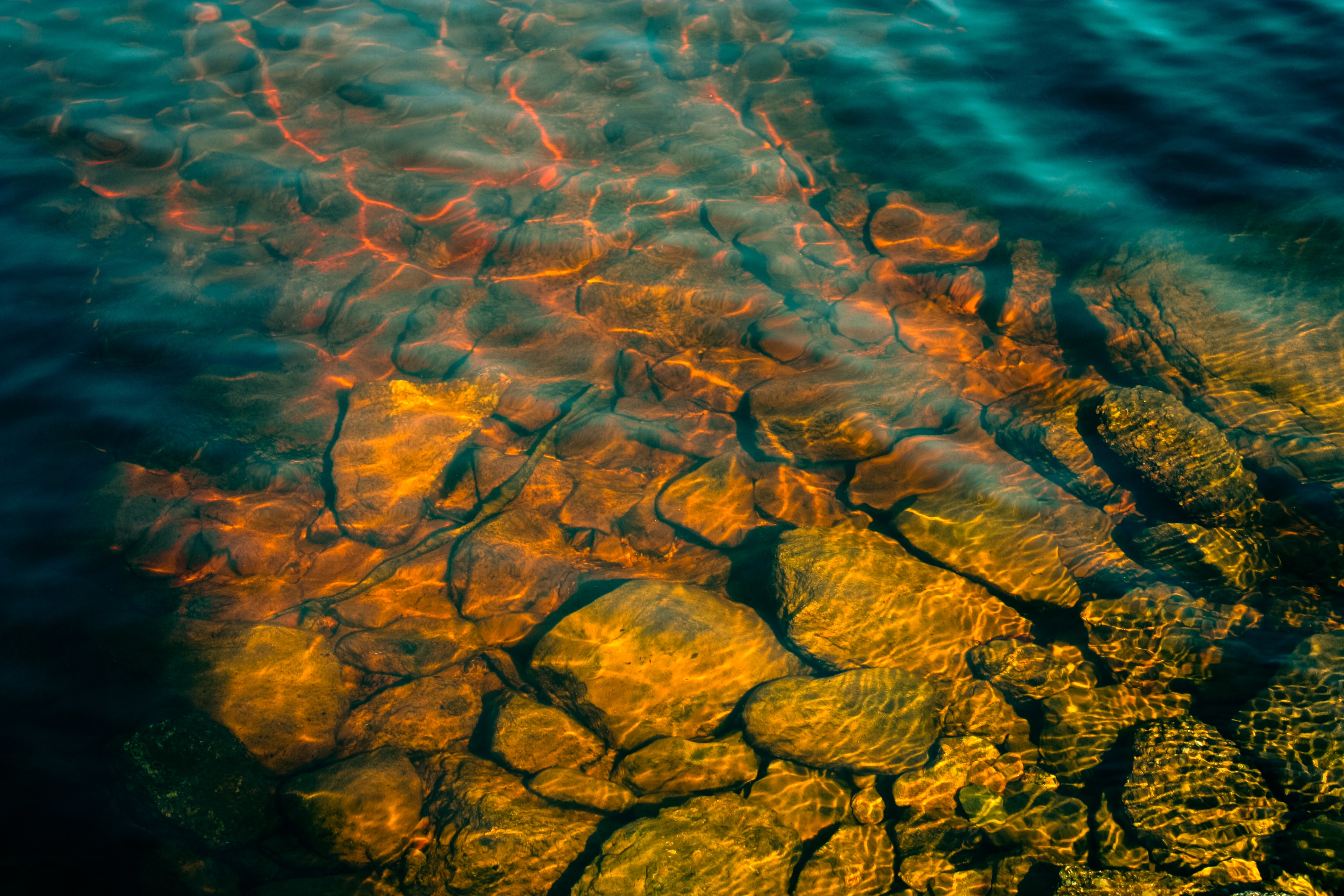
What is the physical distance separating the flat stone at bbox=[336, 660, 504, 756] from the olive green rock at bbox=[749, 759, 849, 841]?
152 centimetres

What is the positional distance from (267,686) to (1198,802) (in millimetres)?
4405

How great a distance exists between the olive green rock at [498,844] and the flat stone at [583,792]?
0.03 m

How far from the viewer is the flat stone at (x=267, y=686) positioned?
3.77 metres

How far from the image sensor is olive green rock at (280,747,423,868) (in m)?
3.40

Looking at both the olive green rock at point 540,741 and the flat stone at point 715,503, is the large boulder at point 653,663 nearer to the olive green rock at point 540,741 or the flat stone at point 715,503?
the olive green rock at point 540,741

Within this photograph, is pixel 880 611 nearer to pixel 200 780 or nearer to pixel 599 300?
pixel 599 300

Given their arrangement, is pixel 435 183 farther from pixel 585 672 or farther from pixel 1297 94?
pixel 1297 94

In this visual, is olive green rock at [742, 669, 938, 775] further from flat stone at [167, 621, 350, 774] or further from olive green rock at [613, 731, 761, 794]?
flat stone at [167, 621, 350, 774]

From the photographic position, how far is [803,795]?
3.56 meters

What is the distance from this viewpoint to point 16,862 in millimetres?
3227

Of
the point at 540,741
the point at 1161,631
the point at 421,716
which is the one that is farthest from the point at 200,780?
the point at 1161,631

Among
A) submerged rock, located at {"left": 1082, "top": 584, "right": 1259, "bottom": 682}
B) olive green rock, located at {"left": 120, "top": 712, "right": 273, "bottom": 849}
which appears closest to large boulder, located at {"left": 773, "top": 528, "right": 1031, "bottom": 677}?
submerged rock, located at {"left": 1082, "top": 584, "right": 1259, "bottom": 682}

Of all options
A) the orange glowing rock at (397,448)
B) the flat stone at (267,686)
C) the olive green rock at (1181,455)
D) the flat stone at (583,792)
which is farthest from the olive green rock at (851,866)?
the orange glowing rock at (397,448)

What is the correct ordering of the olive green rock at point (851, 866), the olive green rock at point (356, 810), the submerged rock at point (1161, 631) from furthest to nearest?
1. the submerged rock at point (1161, 631)
2. the olive green rock at point (356, 810)
3. the olive green rock at point (851, 866)
